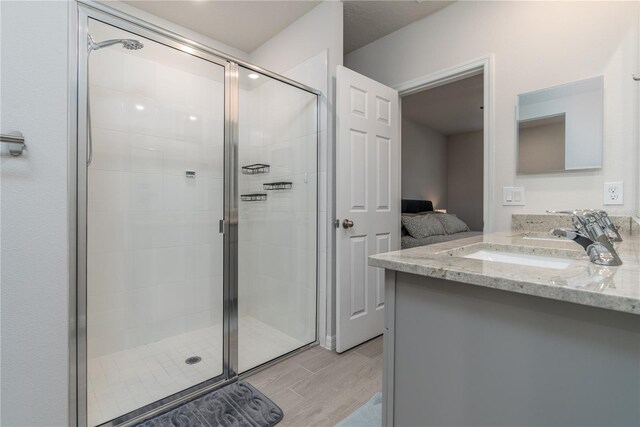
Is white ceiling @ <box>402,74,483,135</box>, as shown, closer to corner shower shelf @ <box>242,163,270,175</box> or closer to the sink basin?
corner shower shelf @ <box>242,163,270,175</box>

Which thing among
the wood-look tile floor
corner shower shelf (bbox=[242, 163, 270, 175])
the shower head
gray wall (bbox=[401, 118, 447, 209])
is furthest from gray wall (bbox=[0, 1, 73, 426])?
gray wall (bbox=[401, 118, 447, 209])

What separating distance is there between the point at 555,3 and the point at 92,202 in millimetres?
2952

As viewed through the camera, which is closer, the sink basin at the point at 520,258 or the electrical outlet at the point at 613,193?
the sink basin at the point at 520,258

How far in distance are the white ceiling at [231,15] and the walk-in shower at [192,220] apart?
1.55 ft

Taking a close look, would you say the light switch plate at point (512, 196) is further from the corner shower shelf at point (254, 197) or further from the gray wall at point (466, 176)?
the gray wall at point (466, 176)

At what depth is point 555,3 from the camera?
183 cm

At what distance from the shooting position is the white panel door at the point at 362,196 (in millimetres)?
2219

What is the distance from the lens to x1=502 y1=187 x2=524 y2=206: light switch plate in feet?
6.44

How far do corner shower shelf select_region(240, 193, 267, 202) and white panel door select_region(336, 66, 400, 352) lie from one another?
0.69 meters

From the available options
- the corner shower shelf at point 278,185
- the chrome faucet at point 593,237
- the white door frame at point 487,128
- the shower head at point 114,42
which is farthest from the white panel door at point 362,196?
the chrome faucet at point 593,237

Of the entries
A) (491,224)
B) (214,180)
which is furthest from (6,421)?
(491,224)

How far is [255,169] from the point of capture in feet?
8.30

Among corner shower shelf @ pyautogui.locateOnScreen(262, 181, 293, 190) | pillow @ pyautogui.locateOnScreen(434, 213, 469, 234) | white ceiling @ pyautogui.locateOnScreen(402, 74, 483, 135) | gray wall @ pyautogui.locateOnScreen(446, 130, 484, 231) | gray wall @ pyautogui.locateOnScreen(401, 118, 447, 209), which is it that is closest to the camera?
corner shower shelf @ pyautogui.locateOnScreen(262, 181, 293, 190)

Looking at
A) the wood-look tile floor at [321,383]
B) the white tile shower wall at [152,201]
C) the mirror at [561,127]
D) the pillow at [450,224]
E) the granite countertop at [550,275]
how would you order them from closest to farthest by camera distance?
the granite countertop at [550,275] < the wood-look tile floor at [321,383] < the mirror at [561,127] < the white tile shower wall at [152,201] < the pillow at [450,224]
